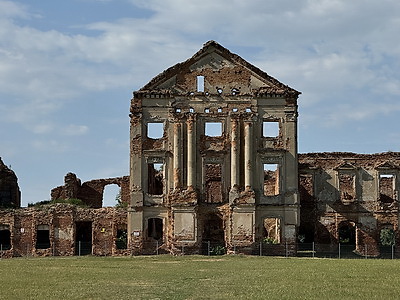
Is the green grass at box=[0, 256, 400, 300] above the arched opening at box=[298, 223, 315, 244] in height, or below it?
below

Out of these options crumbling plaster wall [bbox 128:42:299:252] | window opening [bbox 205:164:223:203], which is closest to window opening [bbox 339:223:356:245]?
window opening [bbox 205:164:223:203]

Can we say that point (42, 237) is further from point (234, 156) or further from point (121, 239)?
point (234, 156)

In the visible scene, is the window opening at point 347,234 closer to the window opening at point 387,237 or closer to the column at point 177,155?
the window opening at point 387,237

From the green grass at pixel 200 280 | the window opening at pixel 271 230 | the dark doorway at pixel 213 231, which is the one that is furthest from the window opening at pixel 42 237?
the window opening at pixel 271 230

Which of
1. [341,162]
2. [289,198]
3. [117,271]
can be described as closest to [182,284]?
[117,271]

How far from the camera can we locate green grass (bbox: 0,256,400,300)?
64.2 feet

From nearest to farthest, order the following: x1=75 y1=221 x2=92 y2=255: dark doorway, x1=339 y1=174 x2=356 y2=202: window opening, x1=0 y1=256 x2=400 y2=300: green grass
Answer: x1=0 y1=256 x2=400 y2=300: green grass, x1=75 y1=221 x2=92 y2=255: dark doorway, x1=339 y1=174 x2=356 y2=202: window opening

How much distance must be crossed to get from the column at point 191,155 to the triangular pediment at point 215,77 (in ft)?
6.52

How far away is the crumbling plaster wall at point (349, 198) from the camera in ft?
145

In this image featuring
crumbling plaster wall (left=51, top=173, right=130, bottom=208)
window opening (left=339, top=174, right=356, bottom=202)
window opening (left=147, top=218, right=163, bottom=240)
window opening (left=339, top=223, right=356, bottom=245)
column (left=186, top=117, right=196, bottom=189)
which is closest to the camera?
column (left=186, top=117, right=196, bottom=189)

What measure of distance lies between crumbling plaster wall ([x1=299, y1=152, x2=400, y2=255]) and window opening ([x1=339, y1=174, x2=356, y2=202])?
6 cm

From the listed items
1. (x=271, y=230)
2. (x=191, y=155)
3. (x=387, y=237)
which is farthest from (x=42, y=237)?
(x=387, y=237)

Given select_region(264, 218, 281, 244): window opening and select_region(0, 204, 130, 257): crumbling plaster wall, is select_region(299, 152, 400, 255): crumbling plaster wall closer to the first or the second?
select_region(264, 218, 281, 244): window opening

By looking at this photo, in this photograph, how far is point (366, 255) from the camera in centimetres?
4241
